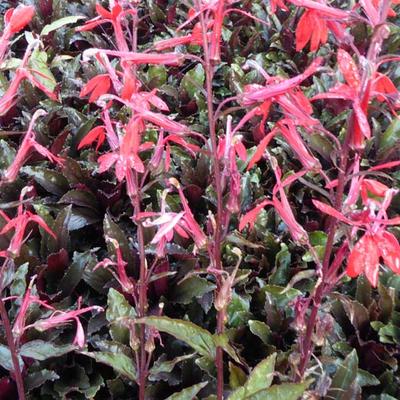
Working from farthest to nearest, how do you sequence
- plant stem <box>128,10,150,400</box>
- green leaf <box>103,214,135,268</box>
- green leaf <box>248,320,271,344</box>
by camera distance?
green leaf <box>103,214,135,268</box>
green leaf <box>248,320,271,344</box>
plant stem <box>128,10,150,400</box>

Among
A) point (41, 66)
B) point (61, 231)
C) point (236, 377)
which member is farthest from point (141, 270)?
point (41, 66)

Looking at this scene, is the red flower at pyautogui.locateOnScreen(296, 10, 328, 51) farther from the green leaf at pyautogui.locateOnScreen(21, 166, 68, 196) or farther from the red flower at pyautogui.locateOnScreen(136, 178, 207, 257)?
the green leaf at pyautogui.locateOnScreen(21, 166, 68, 196)

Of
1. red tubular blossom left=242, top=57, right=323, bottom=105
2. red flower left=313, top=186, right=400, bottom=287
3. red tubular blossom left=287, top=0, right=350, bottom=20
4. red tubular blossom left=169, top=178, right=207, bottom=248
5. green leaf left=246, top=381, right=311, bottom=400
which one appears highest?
red tubular blossom left=287, top=0, right=350, bottom=20

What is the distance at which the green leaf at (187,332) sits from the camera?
1.21 m

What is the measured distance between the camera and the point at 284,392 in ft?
→ 4.00

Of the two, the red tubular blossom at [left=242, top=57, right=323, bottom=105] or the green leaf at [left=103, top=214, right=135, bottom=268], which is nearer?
the red tubular blossom at [left=242, top=57, right=323, bottom=105]

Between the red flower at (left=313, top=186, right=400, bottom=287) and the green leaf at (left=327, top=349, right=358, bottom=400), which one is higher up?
the red flower at (left=313, top=186, right=400, bottom=287)

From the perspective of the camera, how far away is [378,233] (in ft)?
3.24

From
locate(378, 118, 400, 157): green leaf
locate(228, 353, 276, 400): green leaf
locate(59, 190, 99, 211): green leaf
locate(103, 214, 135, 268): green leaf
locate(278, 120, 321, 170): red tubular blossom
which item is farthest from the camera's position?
locate(378, 118, 400, 157): green leaf

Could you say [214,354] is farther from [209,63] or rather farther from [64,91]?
[64,91]

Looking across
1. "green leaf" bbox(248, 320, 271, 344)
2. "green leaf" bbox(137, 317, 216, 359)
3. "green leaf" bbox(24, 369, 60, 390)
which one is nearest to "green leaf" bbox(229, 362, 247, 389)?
"green leaf" bbox(248, 320, 271, 344)

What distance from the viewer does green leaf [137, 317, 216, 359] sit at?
1209 mm

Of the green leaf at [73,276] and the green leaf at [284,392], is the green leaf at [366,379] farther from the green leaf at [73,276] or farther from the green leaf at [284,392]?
the green leaf at [73,276]

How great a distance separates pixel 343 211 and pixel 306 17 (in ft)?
1.17
